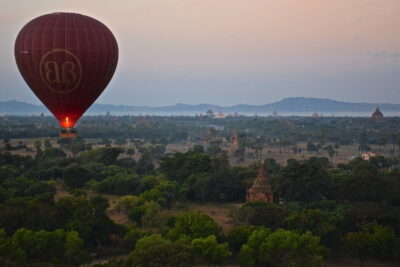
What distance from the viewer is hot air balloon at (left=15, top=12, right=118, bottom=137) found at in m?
25.6

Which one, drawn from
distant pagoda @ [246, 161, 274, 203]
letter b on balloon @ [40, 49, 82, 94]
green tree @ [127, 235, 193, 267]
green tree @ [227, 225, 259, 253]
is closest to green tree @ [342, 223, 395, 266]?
green tree @ [227, 225, 259, 253]

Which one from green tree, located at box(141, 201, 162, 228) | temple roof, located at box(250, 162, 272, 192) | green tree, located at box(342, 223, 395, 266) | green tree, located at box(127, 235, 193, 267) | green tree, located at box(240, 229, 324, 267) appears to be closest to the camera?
green tree, located at box(127, 235, 193, 267)

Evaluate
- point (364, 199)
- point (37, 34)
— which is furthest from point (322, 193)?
point (37, 34)

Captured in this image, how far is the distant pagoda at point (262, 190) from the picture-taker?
150ft

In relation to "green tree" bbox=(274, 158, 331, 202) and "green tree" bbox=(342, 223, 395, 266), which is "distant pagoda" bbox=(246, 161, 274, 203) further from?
"green tree" bbox=(342, 223, 395, 266)

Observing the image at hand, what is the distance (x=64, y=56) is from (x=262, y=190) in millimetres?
25766

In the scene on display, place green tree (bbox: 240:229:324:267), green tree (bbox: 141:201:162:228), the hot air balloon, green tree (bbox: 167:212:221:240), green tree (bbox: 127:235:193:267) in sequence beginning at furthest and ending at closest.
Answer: green tree (bbox: 141:201:162:228) < green tree (bbox: 167:212:221:240) < green tree (bbox: 240:229:324:267) < the hot air balloon < green tree (bbox: 127:235:193:267)

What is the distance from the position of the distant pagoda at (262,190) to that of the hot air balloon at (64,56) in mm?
22951

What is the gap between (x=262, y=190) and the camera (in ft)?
150

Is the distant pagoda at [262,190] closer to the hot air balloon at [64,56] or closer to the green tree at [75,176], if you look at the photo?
the green tree at [75,176]

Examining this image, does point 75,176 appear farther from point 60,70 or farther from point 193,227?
point 60,70

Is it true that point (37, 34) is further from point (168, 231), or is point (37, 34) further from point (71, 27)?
point (168, 231)

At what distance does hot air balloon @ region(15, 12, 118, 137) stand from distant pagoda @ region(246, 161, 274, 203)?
2295cm

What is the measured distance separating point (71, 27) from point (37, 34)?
1.81m
